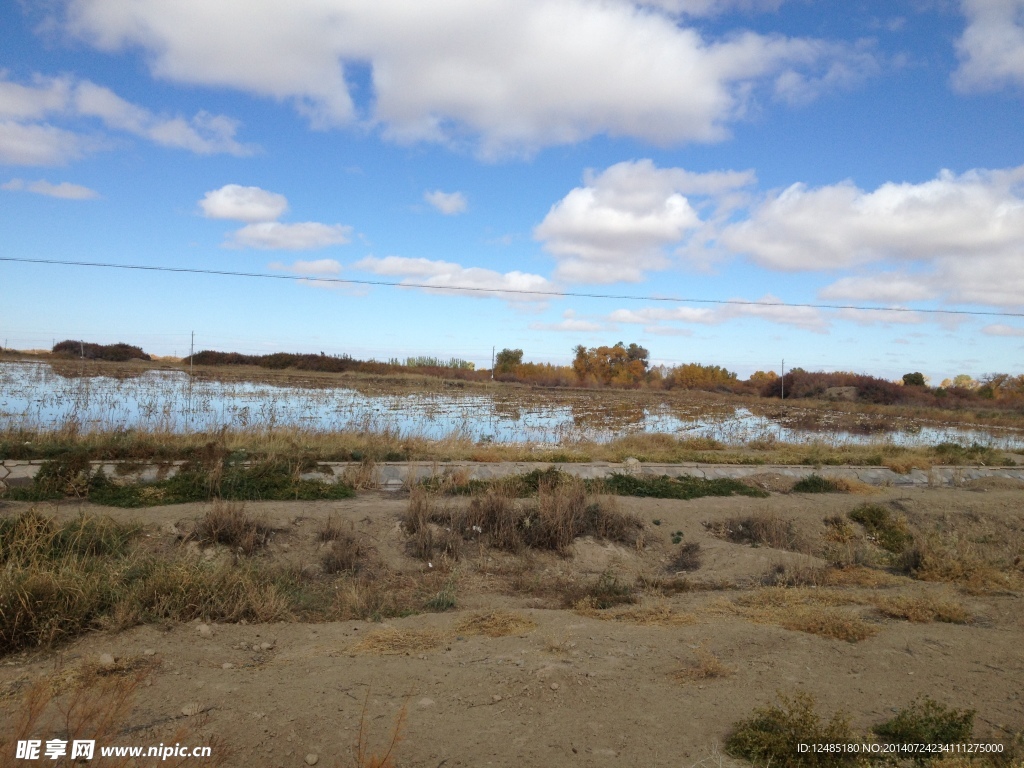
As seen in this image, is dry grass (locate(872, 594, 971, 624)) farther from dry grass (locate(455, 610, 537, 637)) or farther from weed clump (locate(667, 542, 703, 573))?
dry grass (locate(455, 610, 537, 637))

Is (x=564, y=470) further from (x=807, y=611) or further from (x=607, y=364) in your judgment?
(x=607, y=364)

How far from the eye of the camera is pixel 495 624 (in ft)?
20.2

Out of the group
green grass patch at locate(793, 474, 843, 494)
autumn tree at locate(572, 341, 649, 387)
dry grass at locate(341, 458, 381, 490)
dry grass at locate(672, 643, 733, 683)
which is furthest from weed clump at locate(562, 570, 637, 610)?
autumn tree at locate(572, 341, 649, 387)

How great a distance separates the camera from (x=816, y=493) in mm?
12945

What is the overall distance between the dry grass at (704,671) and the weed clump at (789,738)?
914mm

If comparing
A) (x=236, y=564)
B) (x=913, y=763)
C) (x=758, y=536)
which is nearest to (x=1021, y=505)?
(x=758, y=536)

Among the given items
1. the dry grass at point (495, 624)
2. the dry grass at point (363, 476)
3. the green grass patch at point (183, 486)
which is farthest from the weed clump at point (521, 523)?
the dry grass at point (495, 624)

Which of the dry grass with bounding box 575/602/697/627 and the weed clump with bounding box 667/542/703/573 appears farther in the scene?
the weed clump with bounding box 667/542/703/573

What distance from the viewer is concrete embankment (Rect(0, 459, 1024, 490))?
10677 mm

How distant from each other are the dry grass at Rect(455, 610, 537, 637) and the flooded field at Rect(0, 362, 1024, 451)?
979 centimetres

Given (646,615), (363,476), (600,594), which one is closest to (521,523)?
(600,594)

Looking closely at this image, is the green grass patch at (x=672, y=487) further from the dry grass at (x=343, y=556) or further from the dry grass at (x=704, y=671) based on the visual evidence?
the dry grass at (x=704, y=671)

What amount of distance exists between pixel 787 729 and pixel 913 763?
636 millimetres

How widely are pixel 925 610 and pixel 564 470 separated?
7.07 meters
